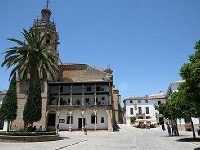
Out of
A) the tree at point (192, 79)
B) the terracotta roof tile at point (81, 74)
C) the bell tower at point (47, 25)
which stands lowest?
the tree at point (192, 79)

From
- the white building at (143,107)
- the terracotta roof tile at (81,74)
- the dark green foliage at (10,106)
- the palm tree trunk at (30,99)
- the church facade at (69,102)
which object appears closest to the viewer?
the palm tree trunk at (30,99)

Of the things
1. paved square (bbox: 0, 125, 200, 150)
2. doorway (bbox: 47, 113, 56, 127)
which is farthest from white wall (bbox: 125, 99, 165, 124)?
paved square (bbox: 0, 125, 200, 150)

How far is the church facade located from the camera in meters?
50.8

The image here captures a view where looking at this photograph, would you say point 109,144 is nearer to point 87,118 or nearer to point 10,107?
point 10,107

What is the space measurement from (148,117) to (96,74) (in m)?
24.2

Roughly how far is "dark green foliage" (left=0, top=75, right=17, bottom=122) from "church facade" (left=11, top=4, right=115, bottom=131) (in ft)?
13.9

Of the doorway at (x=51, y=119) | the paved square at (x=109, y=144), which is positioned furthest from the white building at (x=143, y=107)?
A: the paved square at (x=109, y=144)

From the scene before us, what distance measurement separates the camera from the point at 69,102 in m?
54.4

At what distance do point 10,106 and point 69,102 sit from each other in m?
12.4

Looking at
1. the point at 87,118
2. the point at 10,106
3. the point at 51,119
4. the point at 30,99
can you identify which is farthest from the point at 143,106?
the point at 30,99

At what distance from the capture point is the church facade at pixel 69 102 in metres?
50.8

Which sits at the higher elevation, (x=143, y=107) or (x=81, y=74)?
(x=81, y=74)

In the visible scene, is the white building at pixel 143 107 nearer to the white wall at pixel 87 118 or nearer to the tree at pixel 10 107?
the white wall at pixel 87 118

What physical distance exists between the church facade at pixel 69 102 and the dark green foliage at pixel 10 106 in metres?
4.22
